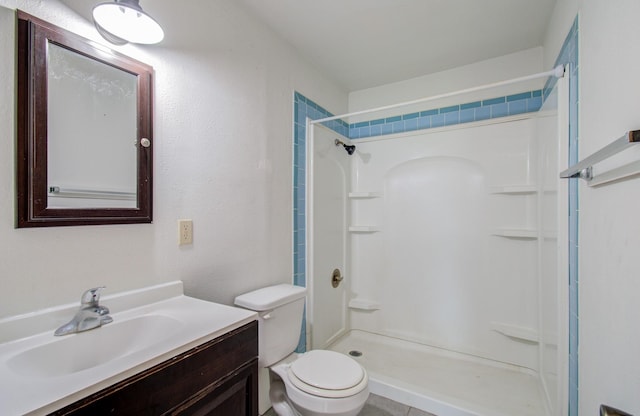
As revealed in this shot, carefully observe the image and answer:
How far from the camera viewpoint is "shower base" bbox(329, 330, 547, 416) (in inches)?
67.4

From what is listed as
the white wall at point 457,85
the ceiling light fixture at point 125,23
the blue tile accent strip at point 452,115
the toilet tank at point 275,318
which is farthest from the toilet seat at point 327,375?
the white wall at point 457,85

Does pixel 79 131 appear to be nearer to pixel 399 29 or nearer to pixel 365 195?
pixel 399 29

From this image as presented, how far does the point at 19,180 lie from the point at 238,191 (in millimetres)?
853

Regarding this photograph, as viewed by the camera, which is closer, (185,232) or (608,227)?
(608,227)

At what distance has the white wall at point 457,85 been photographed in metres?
2.09

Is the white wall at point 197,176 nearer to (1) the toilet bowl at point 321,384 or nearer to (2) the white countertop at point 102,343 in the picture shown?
(2) the white countertop at point 102,343

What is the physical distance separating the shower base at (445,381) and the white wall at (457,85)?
2.04 m

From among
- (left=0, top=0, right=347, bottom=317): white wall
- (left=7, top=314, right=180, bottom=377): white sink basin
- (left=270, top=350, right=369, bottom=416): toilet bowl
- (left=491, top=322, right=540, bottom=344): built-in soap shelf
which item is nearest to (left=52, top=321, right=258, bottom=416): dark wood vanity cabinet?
(left=7, top=314, right=180, bottom=377): white sink basin

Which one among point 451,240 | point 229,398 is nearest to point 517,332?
point 451,240

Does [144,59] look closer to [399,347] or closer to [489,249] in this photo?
[489,249]

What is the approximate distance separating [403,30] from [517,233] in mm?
1620

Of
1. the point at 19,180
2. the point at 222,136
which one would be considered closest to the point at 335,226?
the point at 222,136

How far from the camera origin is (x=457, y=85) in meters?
2.34

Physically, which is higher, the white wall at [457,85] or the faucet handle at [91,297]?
the white wall at [457,85]
